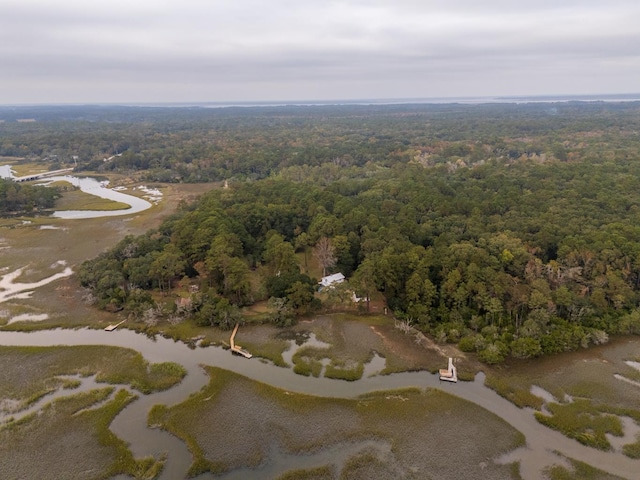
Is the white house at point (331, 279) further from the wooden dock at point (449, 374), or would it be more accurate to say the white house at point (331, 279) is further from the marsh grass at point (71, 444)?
the marsh grass at point (71, 444)

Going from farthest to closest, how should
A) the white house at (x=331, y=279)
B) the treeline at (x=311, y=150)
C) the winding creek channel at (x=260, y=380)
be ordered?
1. the treeline at (x=311, y=150)
2. the white house at (x=331, y=279)
3. the winding creek channel at (x=260, y=380)

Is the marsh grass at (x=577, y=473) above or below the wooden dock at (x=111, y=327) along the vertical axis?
below

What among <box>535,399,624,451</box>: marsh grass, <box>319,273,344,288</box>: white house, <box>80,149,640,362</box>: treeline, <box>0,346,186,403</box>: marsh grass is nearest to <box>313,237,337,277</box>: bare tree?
<box>80,149,640,362</box>: treeline

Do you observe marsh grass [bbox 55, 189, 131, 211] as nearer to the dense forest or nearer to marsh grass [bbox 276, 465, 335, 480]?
the dense forest

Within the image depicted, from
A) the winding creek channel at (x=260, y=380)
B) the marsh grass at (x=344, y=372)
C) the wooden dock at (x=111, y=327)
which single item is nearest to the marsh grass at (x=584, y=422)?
the winding creek channel at (x=260, y=380)

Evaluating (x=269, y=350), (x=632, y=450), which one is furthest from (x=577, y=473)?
(x=269, y=350)

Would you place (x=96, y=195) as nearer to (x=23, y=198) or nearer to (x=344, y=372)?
(x=23, y=198)

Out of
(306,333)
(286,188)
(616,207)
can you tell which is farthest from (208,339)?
(616,207)
